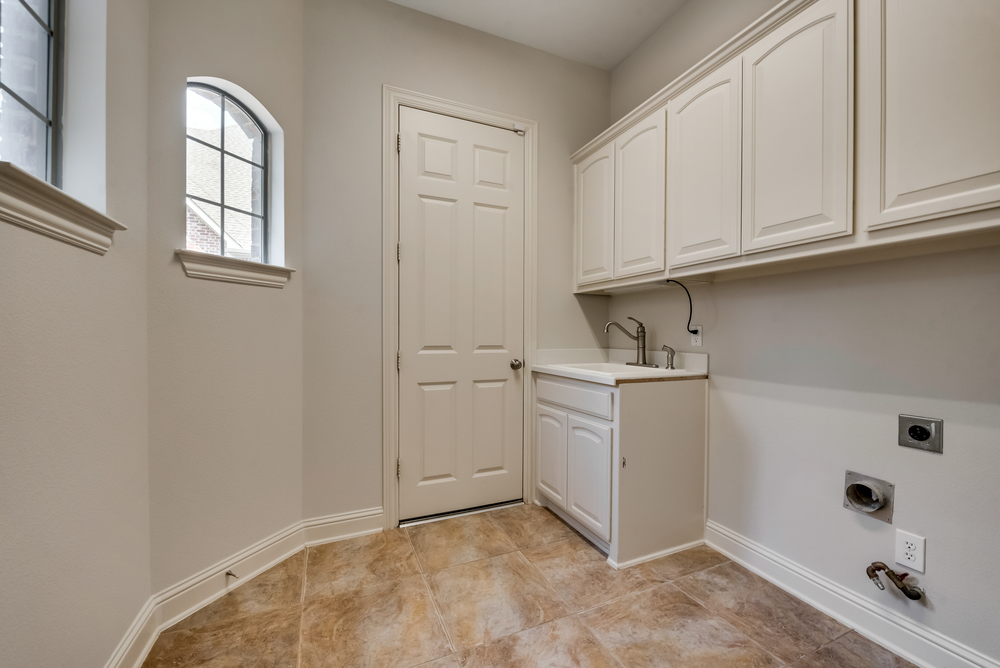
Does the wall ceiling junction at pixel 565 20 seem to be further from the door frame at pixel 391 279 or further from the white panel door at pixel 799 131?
the white panel door at pixel 799 131

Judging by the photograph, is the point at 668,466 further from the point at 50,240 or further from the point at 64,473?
the point at 50,240

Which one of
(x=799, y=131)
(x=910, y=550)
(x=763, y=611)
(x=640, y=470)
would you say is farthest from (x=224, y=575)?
(x=799, y=131)

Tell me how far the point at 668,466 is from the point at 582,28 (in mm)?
2509

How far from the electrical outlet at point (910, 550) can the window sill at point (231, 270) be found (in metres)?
2.56

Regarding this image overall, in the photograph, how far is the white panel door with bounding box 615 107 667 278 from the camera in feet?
6.48

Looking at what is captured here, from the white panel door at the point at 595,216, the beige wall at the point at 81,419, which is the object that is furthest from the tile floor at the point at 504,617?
the white panel door at the point at 595,216

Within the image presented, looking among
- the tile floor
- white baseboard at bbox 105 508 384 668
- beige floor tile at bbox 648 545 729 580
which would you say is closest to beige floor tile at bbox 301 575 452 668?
the tile floor

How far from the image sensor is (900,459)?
1357 mm

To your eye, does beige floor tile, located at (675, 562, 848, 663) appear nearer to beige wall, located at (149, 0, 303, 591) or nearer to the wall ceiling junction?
beige wall, located at (149, 0, 303, 591)

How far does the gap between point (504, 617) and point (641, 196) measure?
198cm

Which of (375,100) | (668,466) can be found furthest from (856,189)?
(375,100)

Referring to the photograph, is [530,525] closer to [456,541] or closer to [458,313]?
[456,541]

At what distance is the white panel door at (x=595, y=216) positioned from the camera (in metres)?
2.31

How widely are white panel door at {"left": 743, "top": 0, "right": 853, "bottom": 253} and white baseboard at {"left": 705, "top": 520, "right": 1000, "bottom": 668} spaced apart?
1288 mm
